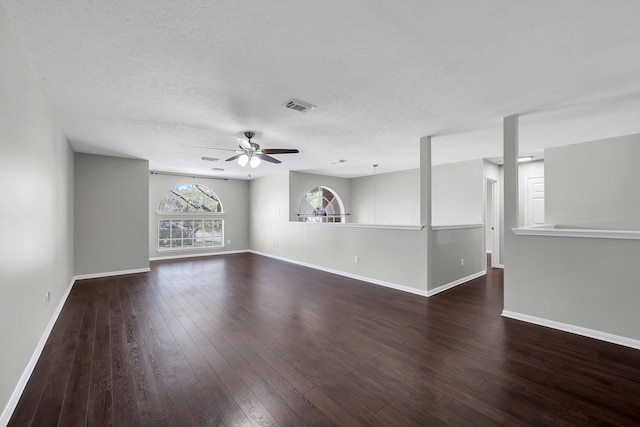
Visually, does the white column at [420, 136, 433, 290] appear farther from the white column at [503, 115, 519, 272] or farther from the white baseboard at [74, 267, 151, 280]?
the white baseboard at [74, 267, 151, 280]

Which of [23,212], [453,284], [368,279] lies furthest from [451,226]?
[23,212]

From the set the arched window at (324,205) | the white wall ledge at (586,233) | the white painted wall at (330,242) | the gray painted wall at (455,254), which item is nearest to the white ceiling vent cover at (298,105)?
the white painted wall at (330,242)

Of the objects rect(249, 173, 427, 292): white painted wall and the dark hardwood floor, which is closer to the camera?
the dark hardwood floor

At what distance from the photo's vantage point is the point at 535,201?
19.4ft

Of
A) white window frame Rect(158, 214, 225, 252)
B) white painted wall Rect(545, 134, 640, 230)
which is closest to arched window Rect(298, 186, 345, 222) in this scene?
white window frame Rect(158, 214, 225, 252)

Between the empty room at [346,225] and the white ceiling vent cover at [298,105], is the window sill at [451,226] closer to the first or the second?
the empty room at [346,225]

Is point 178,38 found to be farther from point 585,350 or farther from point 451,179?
point 451,179

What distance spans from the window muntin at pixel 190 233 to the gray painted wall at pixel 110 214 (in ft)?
5.75

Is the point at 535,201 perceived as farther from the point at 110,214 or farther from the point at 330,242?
the point at 110,214

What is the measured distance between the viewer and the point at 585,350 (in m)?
2.46

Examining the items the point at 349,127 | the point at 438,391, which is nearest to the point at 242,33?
the point at 349,127

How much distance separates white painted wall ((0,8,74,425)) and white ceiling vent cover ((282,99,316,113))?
6.66 ft

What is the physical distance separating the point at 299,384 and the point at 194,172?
22.0 feet

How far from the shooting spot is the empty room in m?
1.69
